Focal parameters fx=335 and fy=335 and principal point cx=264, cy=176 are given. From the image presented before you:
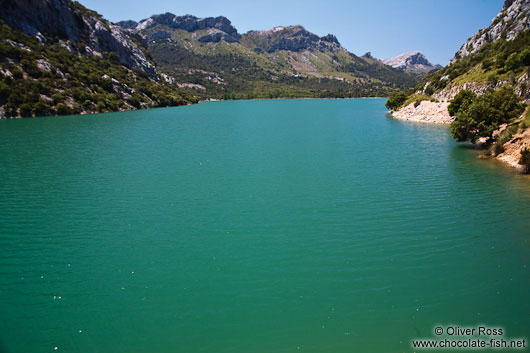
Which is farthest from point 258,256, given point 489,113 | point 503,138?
point 489,113

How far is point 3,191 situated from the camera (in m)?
34.6

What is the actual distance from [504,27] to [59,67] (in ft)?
609

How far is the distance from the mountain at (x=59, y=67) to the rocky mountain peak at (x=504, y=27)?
A: 152097 mm

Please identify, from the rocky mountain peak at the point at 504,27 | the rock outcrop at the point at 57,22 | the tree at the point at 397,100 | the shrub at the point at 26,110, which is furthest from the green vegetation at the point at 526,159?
the rock outcrop at the point at 57,22

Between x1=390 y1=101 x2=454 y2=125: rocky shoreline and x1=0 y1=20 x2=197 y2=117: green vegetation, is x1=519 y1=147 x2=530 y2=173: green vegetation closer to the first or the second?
x1=390 y1=101 x2=454 y2=125: rocky shoreline

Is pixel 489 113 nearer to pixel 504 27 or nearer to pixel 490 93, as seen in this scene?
pixel 490 93

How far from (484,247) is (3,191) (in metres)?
43.4

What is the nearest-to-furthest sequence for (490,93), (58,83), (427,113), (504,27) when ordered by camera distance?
(490,93) → (427,113) → (504,27) → (58,83)

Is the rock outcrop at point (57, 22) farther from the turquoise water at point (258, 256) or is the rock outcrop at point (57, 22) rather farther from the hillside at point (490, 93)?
the hillside at point (490, 93)

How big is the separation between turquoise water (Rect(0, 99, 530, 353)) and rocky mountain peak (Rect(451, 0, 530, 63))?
372 ft

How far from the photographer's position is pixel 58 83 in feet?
443

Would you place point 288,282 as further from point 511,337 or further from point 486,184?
point 486,184

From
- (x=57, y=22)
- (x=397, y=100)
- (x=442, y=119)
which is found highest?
(x=57, y=22)

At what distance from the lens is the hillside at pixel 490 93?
47.6 meters
